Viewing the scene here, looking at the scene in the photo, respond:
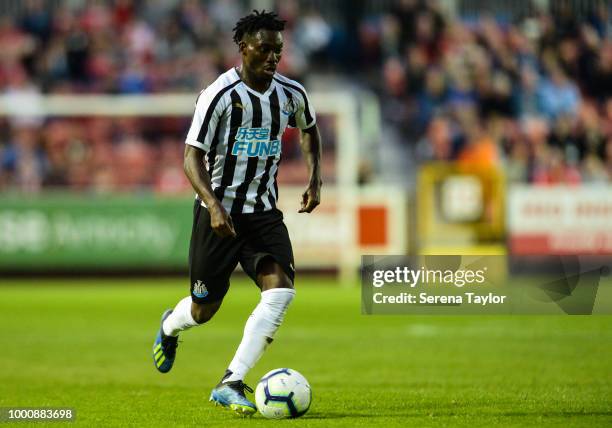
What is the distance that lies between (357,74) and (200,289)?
1616cm

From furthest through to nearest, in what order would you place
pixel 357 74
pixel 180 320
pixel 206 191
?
pixel 357 74, pixel 180 320, pixel 206 191

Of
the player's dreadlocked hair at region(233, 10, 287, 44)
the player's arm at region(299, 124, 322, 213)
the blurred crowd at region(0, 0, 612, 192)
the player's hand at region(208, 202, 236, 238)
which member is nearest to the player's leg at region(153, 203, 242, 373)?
the player's hand at region(208, 202, 236, 238)

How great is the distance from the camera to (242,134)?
757 centimetres

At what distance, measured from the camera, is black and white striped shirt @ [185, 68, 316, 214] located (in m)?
7.45

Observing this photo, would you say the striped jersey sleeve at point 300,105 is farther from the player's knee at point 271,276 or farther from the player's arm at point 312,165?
the player's knee at point 271,276

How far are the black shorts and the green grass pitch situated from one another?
0.81m

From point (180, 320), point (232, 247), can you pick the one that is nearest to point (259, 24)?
point (232, 247)

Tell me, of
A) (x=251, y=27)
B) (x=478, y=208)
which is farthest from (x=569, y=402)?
(x=478, y=208)

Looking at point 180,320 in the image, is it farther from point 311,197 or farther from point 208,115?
point 208,115

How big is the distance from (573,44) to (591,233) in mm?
4362

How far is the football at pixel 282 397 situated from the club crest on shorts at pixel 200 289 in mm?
797

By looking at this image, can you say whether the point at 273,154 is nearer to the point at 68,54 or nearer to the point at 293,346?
the point at 293,346

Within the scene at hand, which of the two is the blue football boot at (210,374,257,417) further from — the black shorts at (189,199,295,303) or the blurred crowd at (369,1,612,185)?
the blurred crowd at (369,1,612,185)

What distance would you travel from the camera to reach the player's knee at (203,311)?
781 cm
